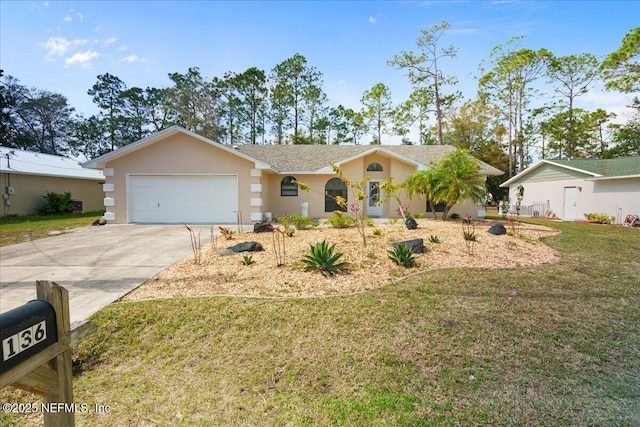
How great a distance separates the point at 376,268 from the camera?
6.14m

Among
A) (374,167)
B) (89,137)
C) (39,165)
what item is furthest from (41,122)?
(374,167)

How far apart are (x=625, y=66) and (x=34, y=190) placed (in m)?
40.8

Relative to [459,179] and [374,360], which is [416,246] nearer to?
[374,360]

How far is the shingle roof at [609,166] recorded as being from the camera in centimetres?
1539

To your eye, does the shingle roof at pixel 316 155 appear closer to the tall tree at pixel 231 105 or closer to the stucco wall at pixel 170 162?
the stucco wall at pixel 170 162

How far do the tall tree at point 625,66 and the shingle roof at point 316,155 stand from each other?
44.8ft

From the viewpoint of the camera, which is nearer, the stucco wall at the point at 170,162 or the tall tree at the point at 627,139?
the stucco wall at the point at 170,162

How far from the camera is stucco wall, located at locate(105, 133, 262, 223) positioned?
13375mm

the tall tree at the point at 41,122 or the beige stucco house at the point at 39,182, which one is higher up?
the tall tree at the point at 41,122

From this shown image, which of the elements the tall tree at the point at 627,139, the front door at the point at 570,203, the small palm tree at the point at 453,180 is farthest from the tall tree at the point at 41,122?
the tall tree at the point at 627,139

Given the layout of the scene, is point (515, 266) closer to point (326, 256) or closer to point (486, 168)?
point (326, 256)

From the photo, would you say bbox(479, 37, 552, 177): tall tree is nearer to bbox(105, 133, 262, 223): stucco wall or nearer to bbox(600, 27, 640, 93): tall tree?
bbox(600, 27, 640, 93): tall tree

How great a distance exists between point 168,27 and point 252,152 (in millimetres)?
9502

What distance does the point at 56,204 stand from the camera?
18.5m
